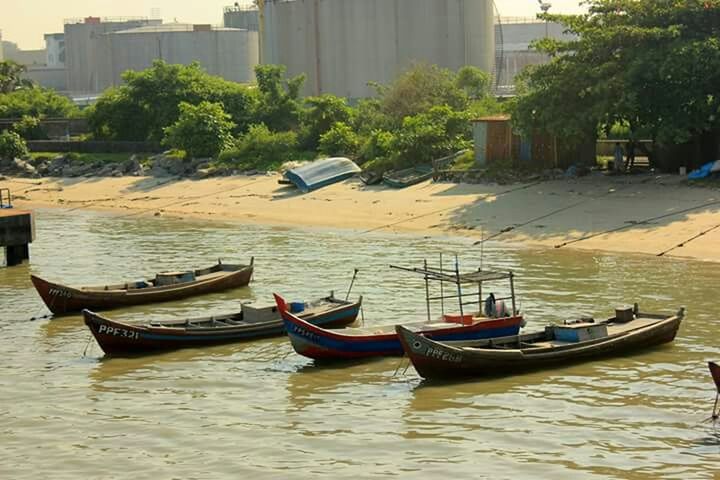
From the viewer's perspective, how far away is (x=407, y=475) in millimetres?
20500

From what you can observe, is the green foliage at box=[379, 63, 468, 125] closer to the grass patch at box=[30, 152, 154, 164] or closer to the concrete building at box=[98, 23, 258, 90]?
the grass patch at box=[30, 152, 154, 164]

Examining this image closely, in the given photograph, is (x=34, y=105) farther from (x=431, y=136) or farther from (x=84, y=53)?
(x=84, y=53)

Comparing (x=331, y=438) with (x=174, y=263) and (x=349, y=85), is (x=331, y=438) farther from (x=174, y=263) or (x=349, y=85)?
(x=349, y=85)

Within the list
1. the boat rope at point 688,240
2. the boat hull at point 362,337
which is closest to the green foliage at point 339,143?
the boat rope at point 688,240

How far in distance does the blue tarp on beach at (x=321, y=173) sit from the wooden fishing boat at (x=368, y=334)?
28.1 meters

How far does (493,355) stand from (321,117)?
40124mm

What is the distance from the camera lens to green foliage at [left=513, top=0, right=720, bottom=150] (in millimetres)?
44625

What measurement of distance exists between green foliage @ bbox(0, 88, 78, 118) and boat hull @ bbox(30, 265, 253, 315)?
48.3m

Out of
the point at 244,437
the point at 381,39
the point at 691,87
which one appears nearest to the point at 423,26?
the point at 381,39

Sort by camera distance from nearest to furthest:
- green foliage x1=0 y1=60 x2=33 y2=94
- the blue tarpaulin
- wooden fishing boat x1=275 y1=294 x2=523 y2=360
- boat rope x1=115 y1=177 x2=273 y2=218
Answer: wooden fishing boat x1=275 y1=294 x2=523 y2=360 < the blue tarpaulin < boat rope x1=115 y1=177 x2=273 y2=218 < green foliage x1=0 y1=60 x2=33 y2=94

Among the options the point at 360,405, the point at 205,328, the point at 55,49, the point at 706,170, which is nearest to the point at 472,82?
the point at 706,170

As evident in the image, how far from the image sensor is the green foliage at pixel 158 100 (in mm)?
71812

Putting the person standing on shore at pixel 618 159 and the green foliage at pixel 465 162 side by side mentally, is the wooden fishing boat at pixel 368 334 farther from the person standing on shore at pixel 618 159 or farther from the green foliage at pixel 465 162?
the green foliage at pixel 465 162

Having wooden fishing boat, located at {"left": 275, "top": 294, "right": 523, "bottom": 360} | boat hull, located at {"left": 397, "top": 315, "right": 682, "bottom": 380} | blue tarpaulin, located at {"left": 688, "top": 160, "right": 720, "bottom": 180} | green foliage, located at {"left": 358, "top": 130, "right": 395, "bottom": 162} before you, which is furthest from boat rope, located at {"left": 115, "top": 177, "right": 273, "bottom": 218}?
boat hull, located at {"left": 397, "top": 315, "right": 682, "bottom": 380}
